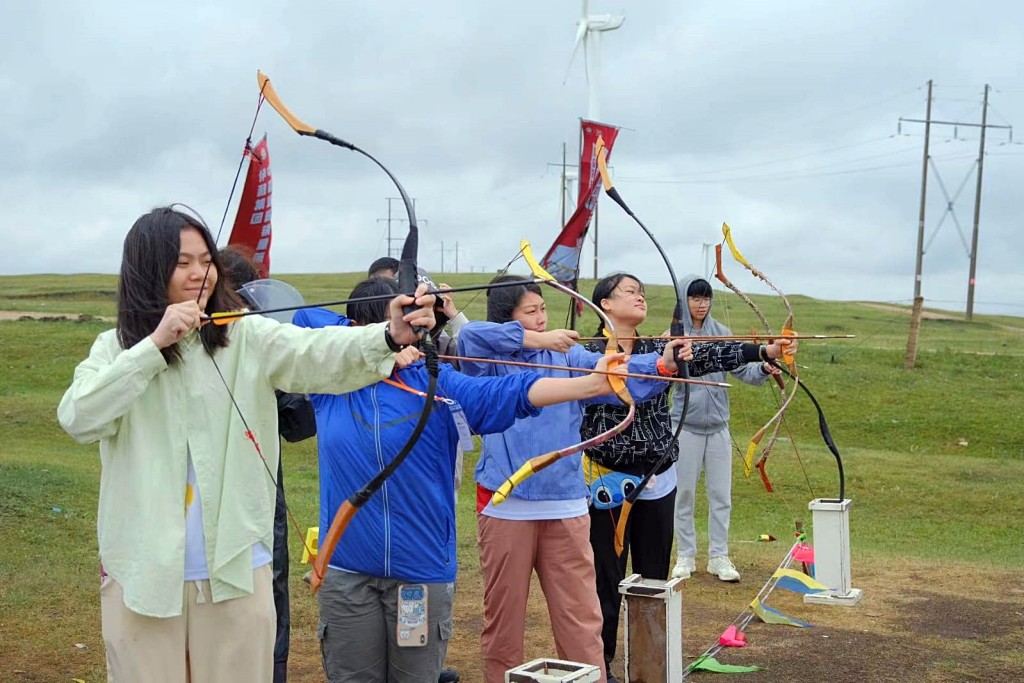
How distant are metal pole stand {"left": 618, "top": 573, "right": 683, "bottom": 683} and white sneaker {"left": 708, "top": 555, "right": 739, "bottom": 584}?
2962 millimetres

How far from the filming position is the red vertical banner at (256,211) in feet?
19.1

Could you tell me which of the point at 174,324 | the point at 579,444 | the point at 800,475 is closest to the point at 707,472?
the point at 579,444

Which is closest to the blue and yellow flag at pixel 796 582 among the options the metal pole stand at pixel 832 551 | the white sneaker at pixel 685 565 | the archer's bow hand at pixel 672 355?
the metal pole stand at pixel 832 551

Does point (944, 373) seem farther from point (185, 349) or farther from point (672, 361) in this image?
point (185, 349)

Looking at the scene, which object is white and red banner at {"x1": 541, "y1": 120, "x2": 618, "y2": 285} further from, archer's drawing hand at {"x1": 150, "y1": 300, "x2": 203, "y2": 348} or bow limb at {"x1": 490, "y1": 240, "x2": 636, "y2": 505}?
archer's drawing hand at {"x1": 150, "y1": 300, "x2": 203, "y2": 348}

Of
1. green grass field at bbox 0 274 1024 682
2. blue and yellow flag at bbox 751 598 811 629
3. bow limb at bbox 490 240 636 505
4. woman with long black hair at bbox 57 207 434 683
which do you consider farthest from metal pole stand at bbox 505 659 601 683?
blue and yellow flag at bbox 751 598 811 629

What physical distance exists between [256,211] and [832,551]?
13.0 feet

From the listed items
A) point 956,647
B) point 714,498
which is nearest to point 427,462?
point 956,647

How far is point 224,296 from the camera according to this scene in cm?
311

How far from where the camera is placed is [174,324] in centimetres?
280

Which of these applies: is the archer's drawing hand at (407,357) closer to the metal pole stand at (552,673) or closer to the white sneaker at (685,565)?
the metal pole stand at (552,673)

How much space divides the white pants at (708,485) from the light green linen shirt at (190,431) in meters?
5.42

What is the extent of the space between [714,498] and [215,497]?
19.2 ft

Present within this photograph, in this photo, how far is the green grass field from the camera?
22.1 ft
